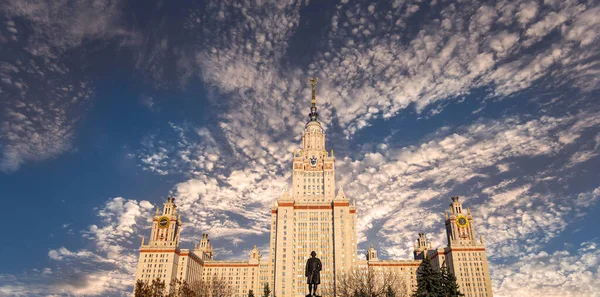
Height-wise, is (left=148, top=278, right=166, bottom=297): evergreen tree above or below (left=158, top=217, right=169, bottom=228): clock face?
below

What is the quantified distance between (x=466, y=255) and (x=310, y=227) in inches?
2340

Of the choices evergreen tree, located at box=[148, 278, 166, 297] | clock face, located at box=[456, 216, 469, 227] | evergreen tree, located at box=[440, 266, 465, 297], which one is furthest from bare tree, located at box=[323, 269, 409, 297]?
clock face, located at box=[456, 216, 469, 227]

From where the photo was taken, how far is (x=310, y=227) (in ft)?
511

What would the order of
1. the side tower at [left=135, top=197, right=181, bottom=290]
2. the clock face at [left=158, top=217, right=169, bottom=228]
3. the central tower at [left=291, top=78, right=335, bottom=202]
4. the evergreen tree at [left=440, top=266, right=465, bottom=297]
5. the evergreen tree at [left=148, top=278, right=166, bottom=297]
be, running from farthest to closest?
the central tower at [left=291, top=78, right=335, bottom=202]
the clock face at [left=158, top=217, right=169, bottom=228]
the side tower at [left=135, top=197, right=181, bottom=290]
the evergreen tree at [left=148, top=278, right=166, bottom=297]
the evergreen tree at [left=440, top=266, right=465, bottom=297]

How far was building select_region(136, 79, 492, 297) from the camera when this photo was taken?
144750mm

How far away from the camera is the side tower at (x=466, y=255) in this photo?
144 meters

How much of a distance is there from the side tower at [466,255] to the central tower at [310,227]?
3774cm

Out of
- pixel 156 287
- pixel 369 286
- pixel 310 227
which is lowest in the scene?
pixel 156 287

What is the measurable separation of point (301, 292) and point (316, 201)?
117 feet

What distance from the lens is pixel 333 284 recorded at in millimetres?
145250

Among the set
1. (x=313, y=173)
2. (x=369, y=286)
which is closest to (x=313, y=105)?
(x=313, y=173)

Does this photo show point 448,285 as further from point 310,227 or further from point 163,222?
point 163,222

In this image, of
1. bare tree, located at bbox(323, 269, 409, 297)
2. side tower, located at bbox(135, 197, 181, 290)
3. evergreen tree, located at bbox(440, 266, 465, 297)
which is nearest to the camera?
evergreen tree, located at bbox(440, 266, 465, 297)

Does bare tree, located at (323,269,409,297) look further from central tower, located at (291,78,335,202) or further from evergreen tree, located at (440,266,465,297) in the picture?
central tower, located at (291,78,335,202)
